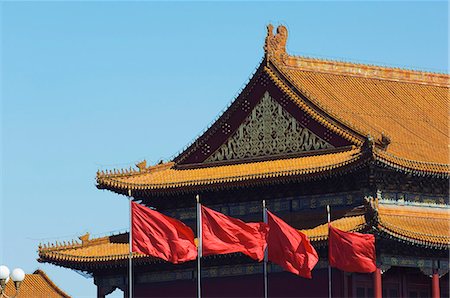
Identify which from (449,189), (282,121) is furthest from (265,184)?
(449,189)

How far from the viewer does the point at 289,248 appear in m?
61.8

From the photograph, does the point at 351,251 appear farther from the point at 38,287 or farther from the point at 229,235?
the point at 38,287

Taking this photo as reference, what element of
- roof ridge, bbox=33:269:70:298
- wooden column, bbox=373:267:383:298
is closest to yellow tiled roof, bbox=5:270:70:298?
roof ridge, bbox=33:269:70:298

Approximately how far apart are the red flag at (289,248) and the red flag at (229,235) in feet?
1.52

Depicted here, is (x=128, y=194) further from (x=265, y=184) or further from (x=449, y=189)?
(x=449, y=189)

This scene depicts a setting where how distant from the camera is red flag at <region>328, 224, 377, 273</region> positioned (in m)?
63.2

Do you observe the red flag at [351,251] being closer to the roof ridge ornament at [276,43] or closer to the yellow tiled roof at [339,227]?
the yellow tiled roof at [339,227]

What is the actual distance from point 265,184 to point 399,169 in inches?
216

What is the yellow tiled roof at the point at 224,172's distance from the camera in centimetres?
6775

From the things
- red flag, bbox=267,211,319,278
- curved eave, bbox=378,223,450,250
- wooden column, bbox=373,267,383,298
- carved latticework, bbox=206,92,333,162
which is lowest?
wooden column, bbox=373,267,383,298

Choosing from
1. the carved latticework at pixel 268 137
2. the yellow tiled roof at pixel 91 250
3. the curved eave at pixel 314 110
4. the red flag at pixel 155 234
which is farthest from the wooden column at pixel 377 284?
the yellow tiled roof at pixel 91 250

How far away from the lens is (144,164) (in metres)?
72.7

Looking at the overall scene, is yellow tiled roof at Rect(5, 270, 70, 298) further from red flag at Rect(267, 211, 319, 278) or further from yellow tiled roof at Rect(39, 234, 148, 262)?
red flag at Rect(267, 211, 319, 278)

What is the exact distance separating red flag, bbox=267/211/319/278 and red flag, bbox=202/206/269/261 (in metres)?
0.46
